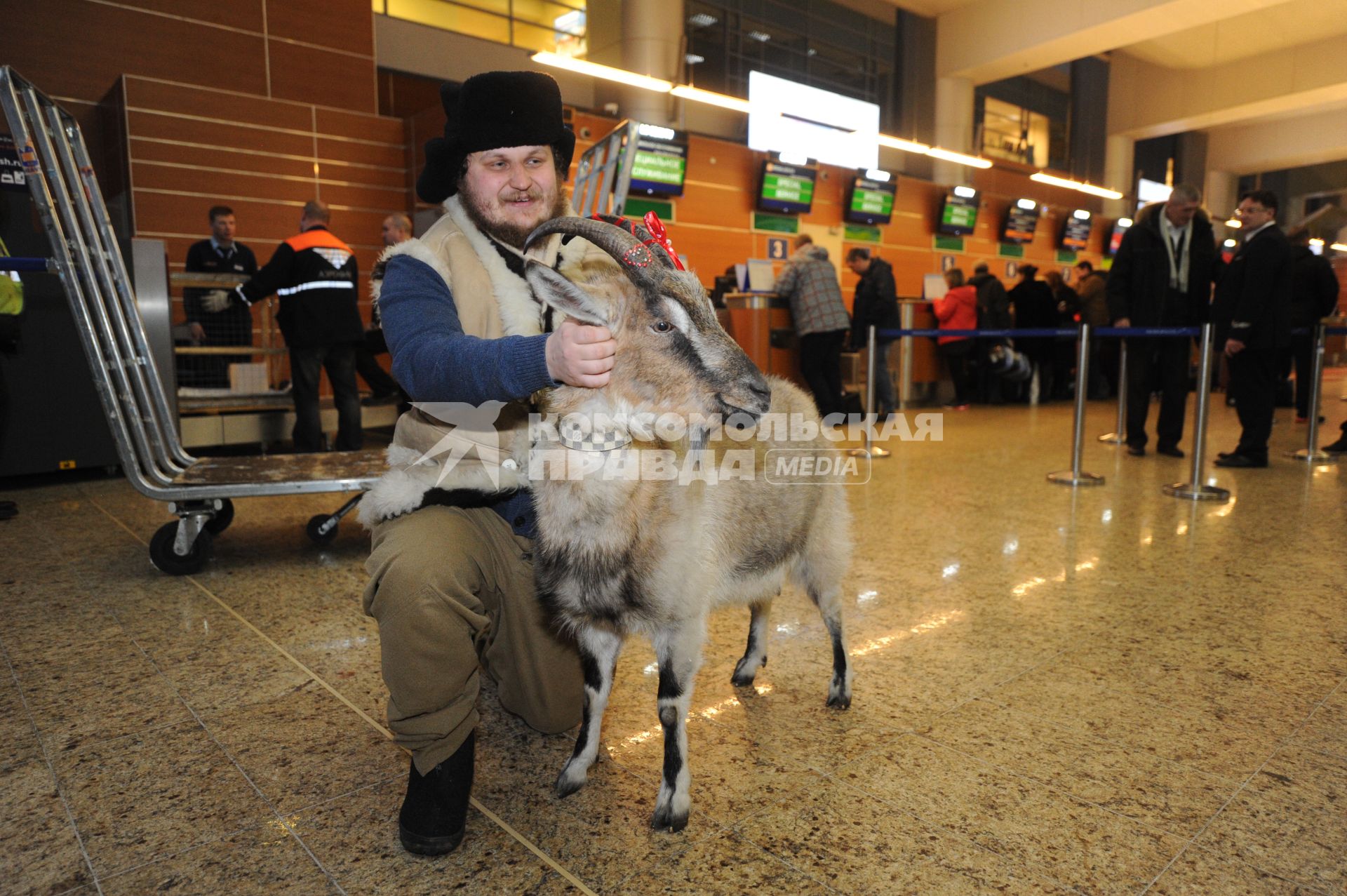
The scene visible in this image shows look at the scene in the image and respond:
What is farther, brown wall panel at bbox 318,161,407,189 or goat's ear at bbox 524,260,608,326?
brown wall panel at bbox 318,161,407,189

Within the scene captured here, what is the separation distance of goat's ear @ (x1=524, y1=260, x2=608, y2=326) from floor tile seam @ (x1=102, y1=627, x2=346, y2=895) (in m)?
1.12

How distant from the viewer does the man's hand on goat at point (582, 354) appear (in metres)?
1.33

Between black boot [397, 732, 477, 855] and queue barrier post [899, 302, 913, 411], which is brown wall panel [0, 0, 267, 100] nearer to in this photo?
queue barrier post [899, 302, 913, 411]

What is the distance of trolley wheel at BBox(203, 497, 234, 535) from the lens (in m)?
3.81

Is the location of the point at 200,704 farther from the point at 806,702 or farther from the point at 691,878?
the point at 806,702

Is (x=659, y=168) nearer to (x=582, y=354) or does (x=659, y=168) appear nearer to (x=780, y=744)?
(x=780, y=744)

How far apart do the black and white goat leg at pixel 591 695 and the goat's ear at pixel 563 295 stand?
0.74 meters

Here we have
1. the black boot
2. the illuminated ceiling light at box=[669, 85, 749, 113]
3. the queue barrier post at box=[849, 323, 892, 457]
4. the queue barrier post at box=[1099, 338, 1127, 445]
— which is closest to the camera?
the black boot

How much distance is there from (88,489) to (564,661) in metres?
4.49

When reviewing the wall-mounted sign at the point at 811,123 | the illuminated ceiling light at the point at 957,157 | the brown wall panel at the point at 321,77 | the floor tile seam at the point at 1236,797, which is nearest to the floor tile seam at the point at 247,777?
the floor tile seam at the point at 1236,797

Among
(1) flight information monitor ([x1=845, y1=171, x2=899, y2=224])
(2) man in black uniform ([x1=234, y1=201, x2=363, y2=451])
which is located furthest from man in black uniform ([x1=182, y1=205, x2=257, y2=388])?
(1) flight information monitor ([x1=845, y1=171, x2=899, y2=224])

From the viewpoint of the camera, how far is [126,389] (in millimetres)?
3393

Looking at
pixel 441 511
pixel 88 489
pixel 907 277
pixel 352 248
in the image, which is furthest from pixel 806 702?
pixel 907 277

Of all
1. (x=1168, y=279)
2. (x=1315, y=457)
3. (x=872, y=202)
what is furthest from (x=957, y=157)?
(x=1315, y=457)
